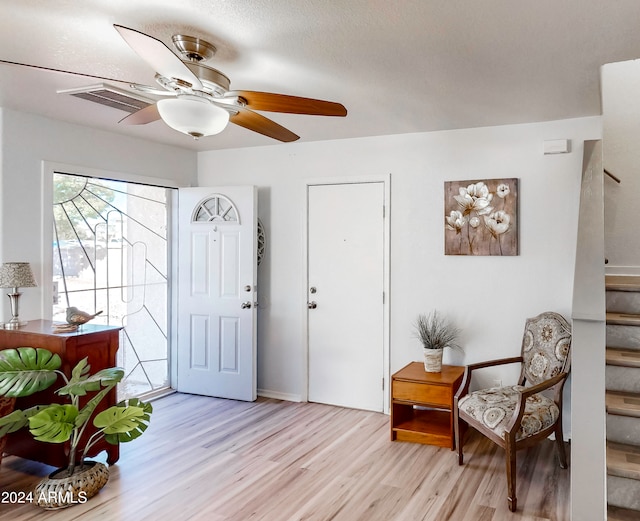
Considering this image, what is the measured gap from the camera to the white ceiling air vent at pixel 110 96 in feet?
9.61

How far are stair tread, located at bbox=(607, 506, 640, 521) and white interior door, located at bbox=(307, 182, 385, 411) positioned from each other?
2.18 m

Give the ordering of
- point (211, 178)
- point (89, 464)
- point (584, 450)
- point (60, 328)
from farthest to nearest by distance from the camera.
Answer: point (211, 178) < point (60, 328) < point (89, 464) < point (584, 450)

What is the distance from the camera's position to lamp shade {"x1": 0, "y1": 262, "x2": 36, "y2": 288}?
3.14 metres

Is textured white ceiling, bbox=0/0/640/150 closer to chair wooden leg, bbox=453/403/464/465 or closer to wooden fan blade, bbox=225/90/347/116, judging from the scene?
wooden fan blade, bbox=225/90/347/116

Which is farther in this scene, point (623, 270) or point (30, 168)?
point (623, 270)

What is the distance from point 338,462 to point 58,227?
114 inches

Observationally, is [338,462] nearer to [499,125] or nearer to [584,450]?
[584,450]

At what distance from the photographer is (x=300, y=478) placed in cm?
306

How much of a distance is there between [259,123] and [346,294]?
2.19 metres

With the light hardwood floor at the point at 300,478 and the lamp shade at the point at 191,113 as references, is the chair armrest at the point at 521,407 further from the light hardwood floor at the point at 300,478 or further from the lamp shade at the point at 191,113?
the lamp shade at the point at 191,113

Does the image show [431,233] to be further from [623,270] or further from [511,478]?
[511,478]

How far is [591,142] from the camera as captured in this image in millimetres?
3197

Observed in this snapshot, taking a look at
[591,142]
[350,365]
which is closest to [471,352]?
[350,365]

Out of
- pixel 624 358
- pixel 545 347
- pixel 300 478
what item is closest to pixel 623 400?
pixel 624 358
